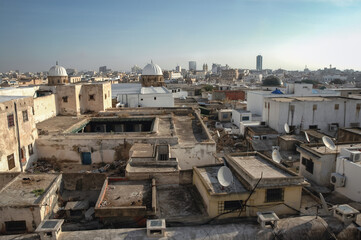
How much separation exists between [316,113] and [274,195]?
17.8 meters

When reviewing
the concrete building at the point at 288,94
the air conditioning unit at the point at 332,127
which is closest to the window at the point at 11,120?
the concrete building at the point at 288,94

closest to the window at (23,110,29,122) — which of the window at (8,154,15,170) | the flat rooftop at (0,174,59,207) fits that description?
the window at (8,154,15,170)

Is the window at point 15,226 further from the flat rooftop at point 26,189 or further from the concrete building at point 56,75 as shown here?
the concrete building at point 56,75

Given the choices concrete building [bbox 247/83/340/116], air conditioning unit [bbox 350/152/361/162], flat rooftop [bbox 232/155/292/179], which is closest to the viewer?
flat rooftop [bbox 232/155/292/179]

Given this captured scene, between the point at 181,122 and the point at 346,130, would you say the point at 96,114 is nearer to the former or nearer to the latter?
the point at 181,122

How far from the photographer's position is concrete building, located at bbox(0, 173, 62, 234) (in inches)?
371

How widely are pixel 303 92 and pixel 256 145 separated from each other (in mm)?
13640

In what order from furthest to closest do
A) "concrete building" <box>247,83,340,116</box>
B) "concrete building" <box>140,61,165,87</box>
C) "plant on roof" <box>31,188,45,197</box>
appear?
"concrete building" <box>140,61,165,87</box> → "concrete building" <box>247,83,340,116</box> → "plant on roof" <box>31,188,45,197</box>

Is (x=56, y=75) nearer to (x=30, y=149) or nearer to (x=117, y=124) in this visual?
(x=117, y=124)

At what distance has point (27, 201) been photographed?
1004 cm

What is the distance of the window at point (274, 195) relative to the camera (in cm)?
1012

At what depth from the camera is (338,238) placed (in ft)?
25.8

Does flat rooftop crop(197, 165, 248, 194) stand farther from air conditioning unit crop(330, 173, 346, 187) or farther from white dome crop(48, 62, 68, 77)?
white dome crop(48, 62, 68, 77)

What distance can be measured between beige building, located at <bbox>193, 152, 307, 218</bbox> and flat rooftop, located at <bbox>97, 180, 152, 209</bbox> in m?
2.23
